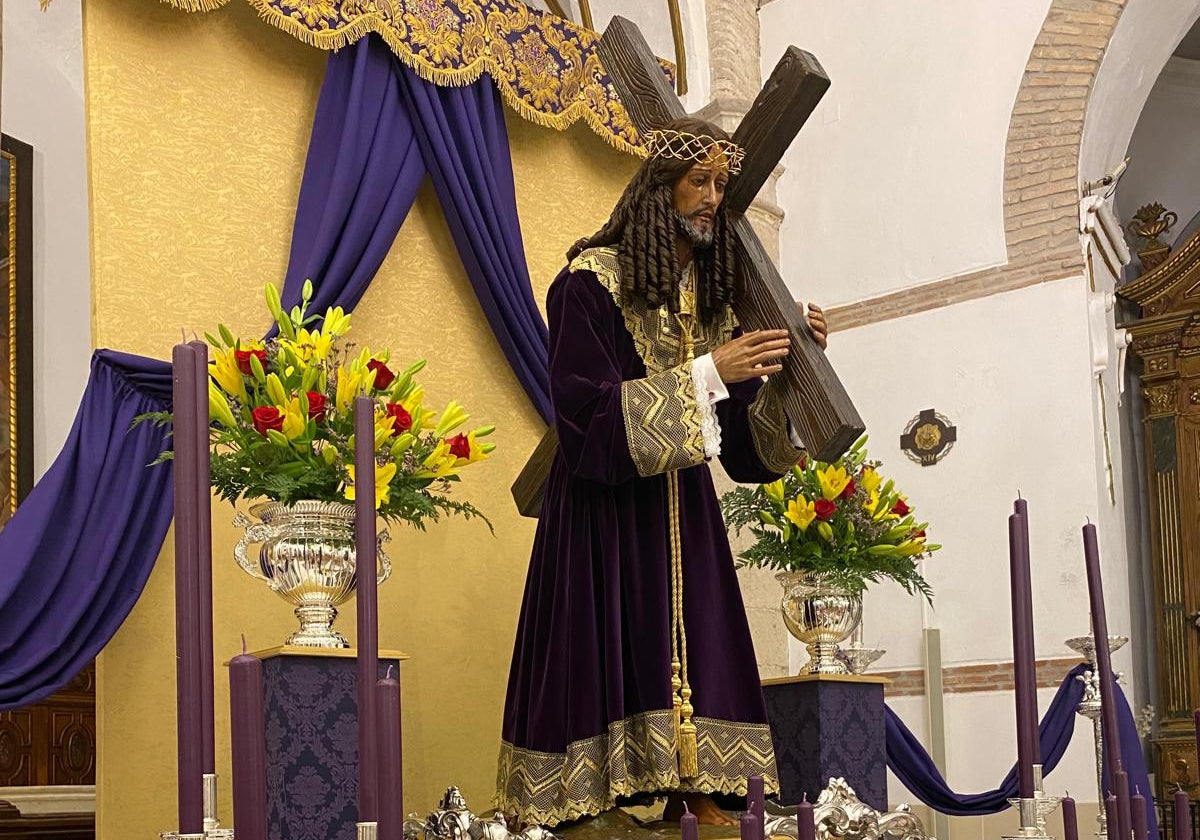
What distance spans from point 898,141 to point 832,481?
2972 millimetres

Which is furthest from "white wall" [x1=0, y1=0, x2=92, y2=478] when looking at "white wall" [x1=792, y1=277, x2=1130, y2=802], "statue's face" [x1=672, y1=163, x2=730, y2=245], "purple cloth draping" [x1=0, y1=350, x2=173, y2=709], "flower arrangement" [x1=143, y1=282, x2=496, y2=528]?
"white wall" [x1=792, y1=277, x2=1130, y2=802]

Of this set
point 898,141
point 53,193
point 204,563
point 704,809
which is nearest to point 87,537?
point 704,809

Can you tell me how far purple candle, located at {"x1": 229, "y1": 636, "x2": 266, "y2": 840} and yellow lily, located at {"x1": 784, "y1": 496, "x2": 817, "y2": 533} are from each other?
134 inches

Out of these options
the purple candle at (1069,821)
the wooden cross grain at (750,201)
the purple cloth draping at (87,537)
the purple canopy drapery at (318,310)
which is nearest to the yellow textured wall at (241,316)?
the purple canopy drapery at (318,310)

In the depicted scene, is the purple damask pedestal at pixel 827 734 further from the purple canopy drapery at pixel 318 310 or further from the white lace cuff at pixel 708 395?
the purple canopy drapery at pixel 318 310

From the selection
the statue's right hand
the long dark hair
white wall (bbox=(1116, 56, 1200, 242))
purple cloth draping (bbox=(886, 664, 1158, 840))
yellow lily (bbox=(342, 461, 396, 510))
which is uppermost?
white wall (bbox=(1116, 56, 1200, 242))

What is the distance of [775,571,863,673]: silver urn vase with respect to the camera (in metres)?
4.15

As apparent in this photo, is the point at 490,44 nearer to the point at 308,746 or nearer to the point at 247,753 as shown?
the point at 308,746

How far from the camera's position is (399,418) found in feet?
10.8

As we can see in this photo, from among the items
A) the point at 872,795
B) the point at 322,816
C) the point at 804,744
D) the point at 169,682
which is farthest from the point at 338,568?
the point at 872,795

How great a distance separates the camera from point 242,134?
465 cm

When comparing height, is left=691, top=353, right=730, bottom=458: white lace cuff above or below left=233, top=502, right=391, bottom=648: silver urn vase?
above

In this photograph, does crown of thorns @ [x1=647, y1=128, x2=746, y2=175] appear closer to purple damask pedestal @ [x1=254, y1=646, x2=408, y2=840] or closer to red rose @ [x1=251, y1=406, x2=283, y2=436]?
red rose @ [x1=251, y1=406, x2=283, y2=436]

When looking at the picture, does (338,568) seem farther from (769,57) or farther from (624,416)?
(769,57)
